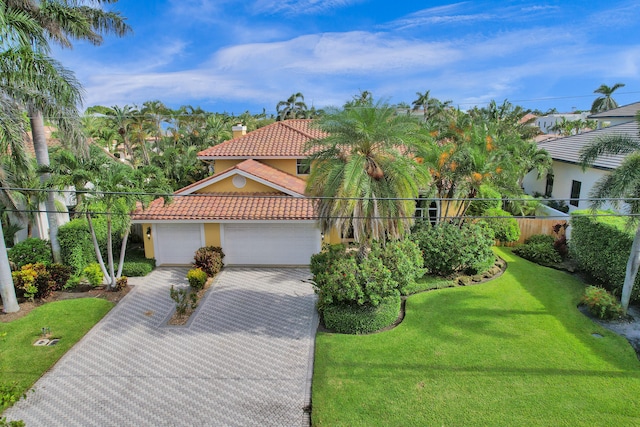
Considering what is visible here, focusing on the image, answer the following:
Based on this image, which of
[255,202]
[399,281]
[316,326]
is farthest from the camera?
[255,202]

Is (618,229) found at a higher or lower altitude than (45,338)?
higher

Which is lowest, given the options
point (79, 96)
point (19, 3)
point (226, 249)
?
point (226, 249)

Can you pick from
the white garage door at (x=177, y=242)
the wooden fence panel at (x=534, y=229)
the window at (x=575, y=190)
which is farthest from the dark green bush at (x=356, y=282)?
the window at (x=575, y=190)

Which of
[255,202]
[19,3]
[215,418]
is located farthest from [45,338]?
[19,3]

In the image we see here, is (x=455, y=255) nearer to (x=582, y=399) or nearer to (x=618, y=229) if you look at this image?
(x=618, y=229)

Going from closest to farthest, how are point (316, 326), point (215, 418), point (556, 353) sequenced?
point (215, 418)
point (556, 353)
point (316, 326)

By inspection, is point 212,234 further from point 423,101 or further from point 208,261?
point 423,101
